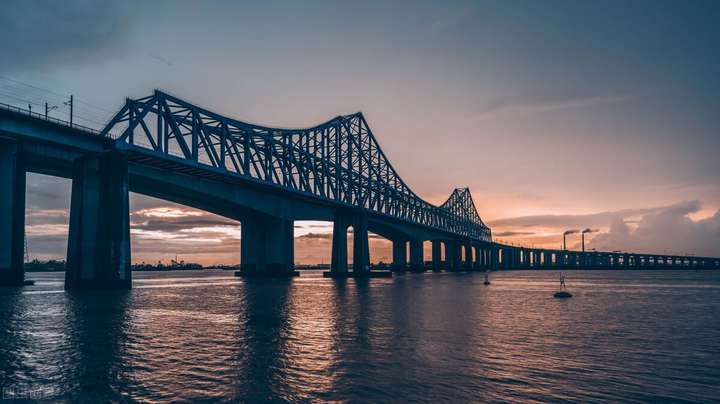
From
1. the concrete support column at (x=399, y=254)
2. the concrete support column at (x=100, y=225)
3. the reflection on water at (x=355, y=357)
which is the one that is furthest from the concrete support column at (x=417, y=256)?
the reflection on water at (x=355, y=357)

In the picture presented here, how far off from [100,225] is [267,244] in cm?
5228

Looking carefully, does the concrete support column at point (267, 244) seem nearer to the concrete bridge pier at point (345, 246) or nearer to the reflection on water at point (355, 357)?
the concrete bridge pier at point (345, 246)

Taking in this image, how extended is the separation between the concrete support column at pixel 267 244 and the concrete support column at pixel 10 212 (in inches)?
2004

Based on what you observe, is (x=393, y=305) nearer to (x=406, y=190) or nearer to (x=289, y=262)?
(x=289, y=262)

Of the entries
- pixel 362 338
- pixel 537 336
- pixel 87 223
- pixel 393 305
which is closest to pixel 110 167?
pixel 87 223

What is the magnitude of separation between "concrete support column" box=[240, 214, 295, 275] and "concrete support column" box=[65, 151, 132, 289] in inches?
1839

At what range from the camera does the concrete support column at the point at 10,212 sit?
51688 millimetres

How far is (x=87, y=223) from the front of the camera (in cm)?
5466

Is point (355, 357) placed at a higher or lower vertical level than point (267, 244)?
lower

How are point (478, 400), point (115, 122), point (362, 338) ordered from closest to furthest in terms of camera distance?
point (478, 400)
point (362, 338)
point (115, 122)

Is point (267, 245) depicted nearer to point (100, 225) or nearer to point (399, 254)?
point (100, 225)

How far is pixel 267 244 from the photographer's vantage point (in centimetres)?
10519

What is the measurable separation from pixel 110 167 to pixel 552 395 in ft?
174

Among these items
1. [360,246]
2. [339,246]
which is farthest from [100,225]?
[360,246]
